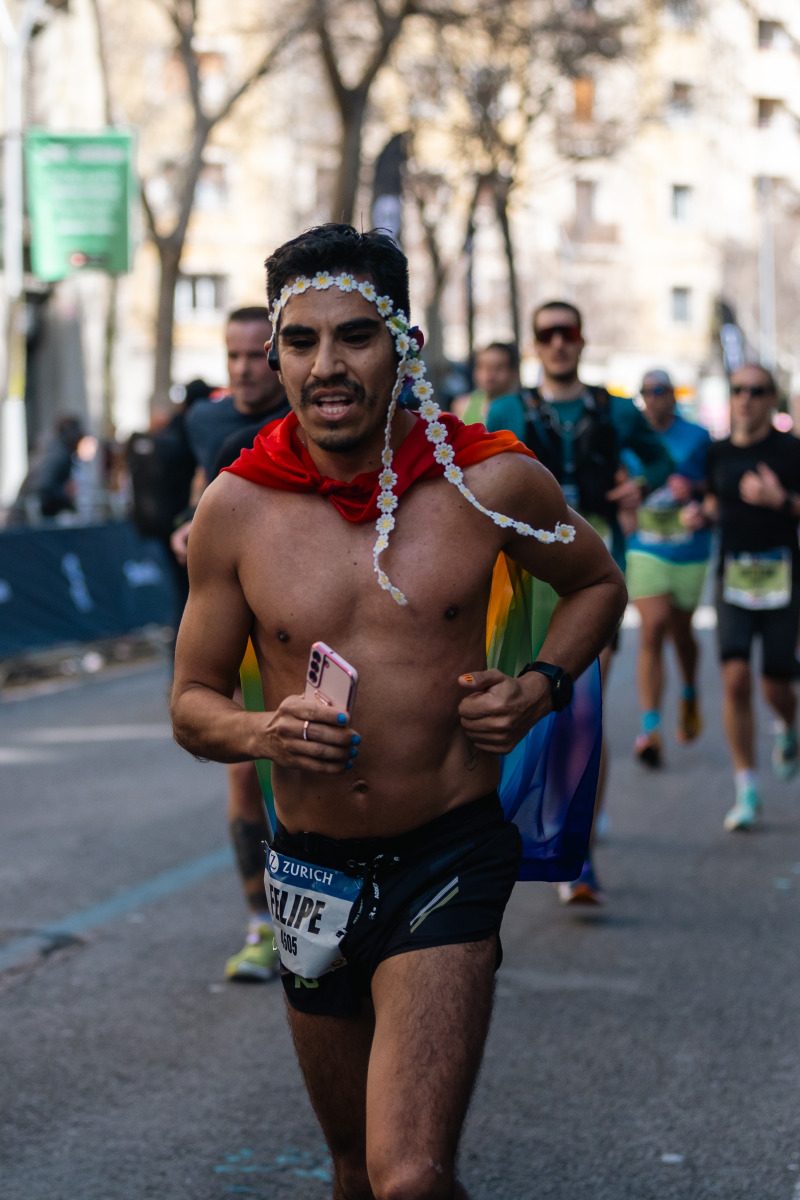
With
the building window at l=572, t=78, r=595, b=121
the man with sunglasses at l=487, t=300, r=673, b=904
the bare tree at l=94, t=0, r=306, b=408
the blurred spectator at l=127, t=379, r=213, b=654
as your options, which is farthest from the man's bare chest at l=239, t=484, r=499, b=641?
the building window at l=572, t=78, r=595, b=121

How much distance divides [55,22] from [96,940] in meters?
27.7

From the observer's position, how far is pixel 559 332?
6.89 meters

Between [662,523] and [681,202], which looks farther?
[681,202]

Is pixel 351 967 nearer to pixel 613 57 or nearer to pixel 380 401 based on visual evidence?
pixel 380 401

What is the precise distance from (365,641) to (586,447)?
3.73 m

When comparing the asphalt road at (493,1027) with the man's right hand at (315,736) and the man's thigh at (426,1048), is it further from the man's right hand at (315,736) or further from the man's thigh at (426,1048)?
the man's right hand at (315,736)

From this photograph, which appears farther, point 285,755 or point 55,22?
point 55,22

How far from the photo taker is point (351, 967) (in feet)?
10.6

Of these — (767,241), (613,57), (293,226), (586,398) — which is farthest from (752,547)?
(767,241)

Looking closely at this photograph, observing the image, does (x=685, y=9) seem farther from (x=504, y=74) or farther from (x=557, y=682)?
(x=557, y=682)

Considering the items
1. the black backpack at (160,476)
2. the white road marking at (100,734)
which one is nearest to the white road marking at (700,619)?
the white road marking at (100,734)

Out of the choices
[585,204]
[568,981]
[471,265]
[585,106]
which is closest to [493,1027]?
[568,981]

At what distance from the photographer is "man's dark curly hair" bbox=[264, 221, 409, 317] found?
10.6 ft

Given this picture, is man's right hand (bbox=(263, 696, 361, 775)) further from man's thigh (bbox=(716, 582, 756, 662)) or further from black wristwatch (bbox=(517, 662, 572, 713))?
man's thigh (bbox=(716, 582, 756, 662))
